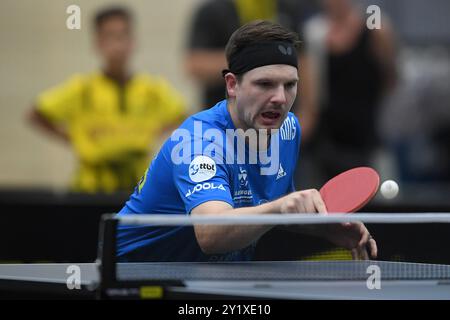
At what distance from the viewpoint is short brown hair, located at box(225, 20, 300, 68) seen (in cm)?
499

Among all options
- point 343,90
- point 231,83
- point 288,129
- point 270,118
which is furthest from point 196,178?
point 343,90

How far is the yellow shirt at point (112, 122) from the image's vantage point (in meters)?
9.54

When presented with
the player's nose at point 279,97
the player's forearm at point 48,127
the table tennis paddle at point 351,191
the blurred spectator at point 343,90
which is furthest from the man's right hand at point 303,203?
the player's forearm at point 48,127

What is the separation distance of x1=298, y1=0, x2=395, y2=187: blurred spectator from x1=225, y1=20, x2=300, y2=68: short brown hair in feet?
15.5

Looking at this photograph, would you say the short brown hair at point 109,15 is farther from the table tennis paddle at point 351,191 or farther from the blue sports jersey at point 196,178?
the table tennis paddle at point 351,191

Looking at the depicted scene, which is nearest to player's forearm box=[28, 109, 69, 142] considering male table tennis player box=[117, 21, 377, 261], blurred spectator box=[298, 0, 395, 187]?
blurred spectator box=[298, 0, 395, 187]

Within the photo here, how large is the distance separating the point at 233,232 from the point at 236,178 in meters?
0.61

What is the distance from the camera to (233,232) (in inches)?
178

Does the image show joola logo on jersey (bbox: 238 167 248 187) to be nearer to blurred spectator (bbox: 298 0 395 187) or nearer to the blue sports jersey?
the blue sports jersey

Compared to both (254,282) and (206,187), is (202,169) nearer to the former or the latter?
(206,187)

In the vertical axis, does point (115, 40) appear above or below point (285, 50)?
above

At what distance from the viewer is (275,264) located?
5.07m
